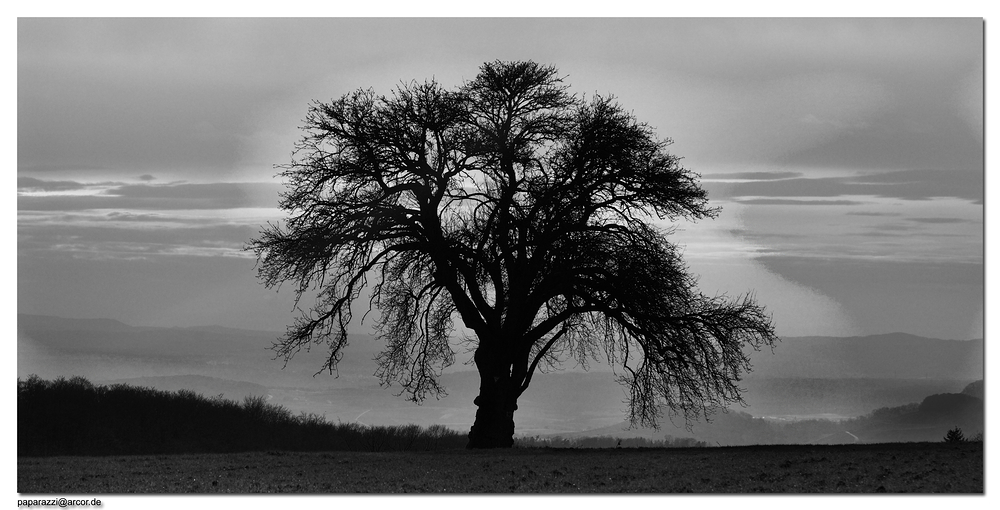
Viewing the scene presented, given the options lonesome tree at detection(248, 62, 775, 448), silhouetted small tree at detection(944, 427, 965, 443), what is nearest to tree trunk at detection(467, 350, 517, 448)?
lonesome tree at detection(248, 62, 775, 448)

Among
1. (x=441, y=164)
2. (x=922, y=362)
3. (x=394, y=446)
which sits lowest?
(x=394, y=446)

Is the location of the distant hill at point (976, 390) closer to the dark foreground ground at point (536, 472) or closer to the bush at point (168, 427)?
the dark foreground ground at point (536, 472)

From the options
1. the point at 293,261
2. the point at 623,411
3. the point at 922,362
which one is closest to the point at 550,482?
the point at 623,411

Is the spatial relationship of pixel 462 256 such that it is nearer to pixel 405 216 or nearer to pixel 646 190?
pixel 405 216

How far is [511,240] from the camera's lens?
21094 mm

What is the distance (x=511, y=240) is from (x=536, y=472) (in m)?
6.57

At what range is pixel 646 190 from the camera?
21.1 metres

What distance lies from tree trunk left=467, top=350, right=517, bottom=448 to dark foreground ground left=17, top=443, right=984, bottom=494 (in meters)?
2.32

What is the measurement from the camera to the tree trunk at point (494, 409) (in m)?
21.5

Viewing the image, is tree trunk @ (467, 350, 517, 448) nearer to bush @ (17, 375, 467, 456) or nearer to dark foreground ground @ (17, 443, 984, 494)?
bush @ (17, 375, 467, 456)

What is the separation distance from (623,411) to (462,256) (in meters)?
5.39

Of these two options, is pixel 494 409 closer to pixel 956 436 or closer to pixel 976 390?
pixel 956 436

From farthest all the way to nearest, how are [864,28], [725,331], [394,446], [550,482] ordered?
[394,446]
[725,331]
[864,28]
[550,482]

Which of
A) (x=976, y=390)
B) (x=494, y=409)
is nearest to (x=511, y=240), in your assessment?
(x=494, y=409)
